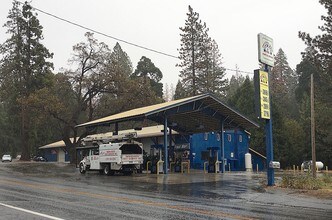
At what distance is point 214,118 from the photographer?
35.8 meters

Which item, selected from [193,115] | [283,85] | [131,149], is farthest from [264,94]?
[283,85]

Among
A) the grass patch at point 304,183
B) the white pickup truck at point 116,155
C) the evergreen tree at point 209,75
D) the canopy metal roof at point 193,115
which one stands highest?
the evergreen tree at point 209,75

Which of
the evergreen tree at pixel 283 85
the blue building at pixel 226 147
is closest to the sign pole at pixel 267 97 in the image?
the blue building at pixel 226 147

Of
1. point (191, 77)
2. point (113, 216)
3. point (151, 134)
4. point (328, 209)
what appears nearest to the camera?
point (113, 216)

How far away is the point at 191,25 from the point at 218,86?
1256 cm

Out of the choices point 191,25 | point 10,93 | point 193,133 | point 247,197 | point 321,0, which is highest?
point 191,25

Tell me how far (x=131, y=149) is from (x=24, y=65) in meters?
38.9

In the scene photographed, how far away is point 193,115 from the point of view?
116ft

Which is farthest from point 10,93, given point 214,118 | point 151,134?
point 214,118

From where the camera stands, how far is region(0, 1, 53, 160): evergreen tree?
61625 mm

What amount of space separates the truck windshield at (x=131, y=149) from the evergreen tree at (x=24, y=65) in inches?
1386

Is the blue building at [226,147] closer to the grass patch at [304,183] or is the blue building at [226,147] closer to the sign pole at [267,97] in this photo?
the sign pole at [267,97]

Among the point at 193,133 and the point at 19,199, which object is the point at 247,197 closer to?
the point at 19,199

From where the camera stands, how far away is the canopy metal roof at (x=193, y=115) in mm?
30969
